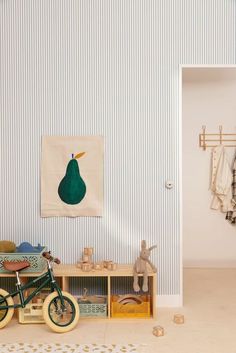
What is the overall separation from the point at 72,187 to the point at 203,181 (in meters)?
2.11

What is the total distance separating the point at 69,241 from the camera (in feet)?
12.4

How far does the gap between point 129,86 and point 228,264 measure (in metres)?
2.66

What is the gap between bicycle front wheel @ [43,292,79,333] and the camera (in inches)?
125

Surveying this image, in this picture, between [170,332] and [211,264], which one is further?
[211,264]

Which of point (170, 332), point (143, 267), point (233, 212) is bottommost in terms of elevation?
point (170, 332)

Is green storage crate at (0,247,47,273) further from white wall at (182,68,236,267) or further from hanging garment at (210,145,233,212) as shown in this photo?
hanging garment at (210,145,233,212)

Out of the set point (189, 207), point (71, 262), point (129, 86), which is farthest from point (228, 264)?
point (129, 86)

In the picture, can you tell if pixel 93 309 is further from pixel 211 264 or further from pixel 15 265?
pixel 211 264

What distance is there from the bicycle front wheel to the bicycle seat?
0.98 ft

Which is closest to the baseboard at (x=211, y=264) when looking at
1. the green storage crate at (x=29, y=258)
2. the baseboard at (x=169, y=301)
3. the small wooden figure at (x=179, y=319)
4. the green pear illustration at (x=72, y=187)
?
the baseboard at (x=169, y=301)

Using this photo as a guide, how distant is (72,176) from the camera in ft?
12.4

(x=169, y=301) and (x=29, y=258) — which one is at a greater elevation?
(x=29, y=258)

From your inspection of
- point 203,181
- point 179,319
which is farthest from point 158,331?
point 203,181

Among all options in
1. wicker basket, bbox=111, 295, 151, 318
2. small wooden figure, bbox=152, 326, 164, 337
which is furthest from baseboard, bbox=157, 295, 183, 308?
small wooden figure, bbox=152, 326, 164, 337
